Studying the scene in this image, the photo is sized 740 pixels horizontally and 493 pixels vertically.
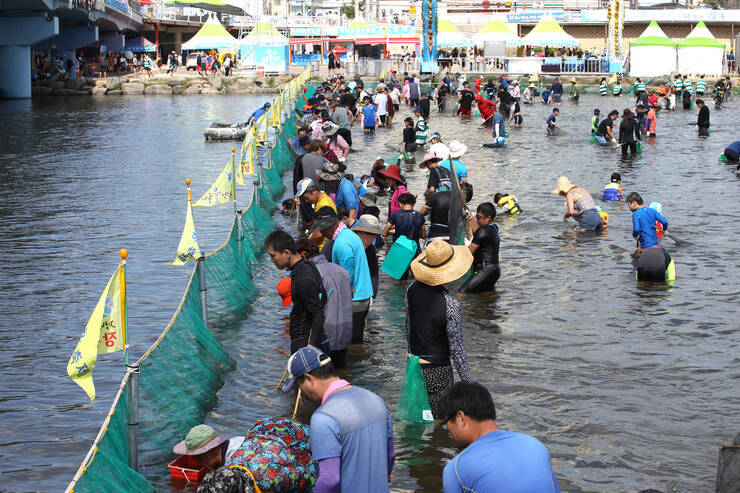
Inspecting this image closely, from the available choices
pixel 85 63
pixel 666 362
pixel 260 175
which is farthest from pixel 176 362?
pixel 85 63

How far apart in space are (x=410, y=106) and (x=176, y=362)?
1460 inches

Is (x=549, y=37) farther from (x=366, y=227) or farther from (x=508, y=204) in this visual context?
(x=366, y=227)

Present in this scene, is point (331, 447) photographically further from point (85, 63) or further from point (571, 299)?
point (85, 63)

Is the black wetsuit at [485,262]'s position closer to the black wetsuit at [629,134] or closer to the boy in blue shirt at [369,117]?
the black wetsuit at [629,134]

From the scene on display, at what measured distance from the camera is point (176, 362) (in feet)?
26.4

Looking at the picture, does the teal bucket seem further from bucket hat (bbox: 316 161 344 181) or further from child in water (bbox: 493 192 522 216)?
child in water (bbox: 493 192 522 216)

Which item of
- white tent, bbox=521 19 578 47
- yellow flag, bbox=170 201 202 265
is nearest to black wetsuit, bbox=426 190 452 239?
yellow flag, bbox=170 201 202 265

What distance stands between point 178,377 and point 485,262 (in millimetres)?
5415

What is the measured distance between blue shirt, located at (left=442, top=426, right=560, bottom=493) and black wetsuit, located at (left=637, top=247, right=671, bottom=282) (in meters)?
9.40

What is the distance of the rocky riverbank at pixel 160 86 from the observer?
5677 cm

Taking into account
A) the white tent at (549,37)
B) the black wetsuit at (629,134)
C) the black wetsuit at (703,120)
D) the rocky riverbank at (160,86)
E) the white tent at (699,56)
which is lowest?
the black wetsuit at (629,134)

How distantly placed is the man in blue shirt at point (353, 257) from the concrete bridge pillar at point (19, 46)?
4261 cm

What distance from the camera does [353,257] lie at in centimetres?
852

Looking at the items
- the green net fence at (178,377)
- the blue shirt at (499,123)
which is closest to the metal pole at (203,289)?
the green net fence at (178,377)
